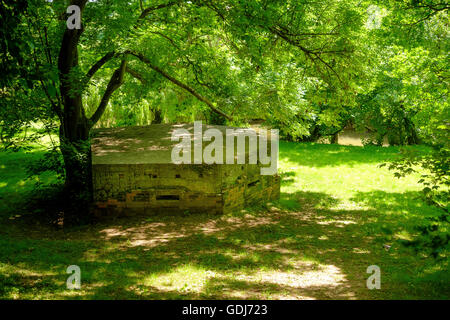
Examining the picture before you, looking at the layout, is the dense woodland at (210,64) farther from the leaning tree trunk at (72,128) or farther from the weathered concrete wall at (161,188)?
the weathered concrete wall at (161,188)

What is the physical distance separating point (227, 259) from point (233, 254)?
316mm

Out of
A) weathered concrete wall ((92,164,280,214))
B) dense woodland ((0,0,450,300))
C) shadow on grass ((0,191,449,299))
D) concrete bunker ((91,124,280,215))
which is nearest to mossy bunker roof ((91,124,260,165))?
concrete bunker ((91,124,280,215))

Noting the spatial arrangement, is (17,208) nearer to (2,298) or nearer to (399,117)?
(2,298)

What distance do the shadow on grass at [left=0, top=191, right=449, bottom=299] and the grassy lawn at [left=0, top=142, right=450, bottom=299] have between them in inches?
0.7

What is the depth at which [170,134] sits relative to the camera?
10906mm

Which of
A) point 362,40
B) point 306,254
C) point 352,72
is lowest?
point 306,254

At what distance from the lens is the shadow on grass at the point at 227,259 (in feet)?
17.0

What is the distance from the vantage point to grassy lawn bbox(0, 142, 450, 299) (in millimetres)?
5211

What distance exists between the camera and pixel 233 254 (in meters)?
6.98

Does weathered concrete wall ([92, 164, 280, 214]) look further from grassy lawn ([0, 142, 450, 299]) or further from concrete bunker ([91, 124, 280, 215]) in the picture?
grassy lawn ([0, 142, 450, 299])

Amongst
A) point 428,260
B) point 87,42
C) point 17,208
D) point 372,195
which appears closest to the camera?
point 428,260

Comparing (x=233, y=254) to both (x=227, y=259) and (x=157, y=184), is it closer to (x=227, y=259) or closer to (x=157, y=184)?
(x=227, y=259)
